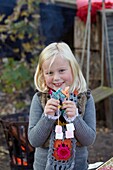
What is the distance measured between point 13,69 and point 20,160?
1.98 metres

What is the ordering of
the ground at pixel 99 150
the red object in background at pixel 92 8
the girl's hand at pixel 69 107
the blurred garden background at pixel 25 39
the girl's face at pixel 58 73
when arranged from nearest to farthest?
the girl's hand at pixel 69 107 < the girl's face at pixel 58 73 < the ground at pixel 99 150 < the red object in background at pixel 92 8 < the blurred garden background at pixel 25 39

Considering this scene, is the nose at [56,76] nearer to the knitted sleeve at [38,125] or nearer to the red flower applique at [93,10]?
the knitted sleeve at [38,125]

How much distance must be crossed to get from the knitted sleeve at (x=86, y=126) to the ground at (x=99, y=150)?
173 cm

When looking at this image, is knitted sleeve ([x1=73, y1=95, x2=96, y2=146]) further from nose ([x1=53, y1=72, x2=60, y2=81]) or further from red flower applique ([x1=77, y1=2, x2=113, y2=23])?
red flower applique ([x1=77, y1=2, x2=113, y2=23])

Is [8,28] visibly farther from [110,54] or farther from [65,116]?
[65,116]

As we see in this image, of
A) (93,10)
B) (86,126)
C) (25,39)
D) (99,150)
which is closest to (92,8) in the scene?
(93,10)

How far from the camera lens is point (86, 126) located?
183cm

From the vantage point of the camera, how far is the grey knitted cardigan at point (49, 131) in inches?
70.7

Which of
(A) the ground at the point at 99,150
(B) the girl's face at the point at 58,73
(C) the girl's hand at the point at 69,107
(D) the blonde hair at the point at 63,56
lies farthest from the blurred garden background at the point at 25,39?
(C) the girl's hand at the point at 69,107

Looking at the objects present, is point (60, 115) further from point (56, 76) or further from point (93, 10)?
point (93, 10)

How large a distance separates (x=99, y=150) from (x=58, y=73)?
88.8 inches

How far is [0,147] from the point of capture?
13.1 feet

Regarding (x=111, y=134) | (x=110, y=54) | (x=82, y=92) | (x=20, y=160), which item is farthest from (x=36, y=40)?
(x=82, y=92)

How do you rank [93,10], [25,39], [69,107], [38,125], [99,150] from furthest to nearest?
[25,39] < [93,10] < [99,150] < [38,125] < [69,107]
